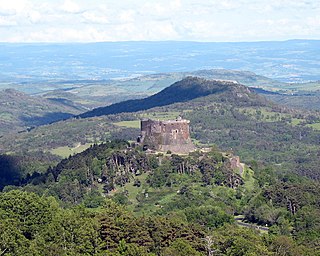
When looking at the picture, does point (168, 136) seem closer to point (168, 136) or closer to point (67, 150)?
point (168, 136)

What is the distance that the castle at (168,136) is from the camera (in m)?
106

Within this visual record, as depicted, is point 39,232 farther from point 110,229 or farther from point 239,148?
point 239,148

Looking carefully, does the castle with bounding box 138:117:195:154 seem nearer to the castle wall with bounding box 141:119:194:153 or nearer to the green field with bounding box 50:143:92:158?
the castle wall with bounding box 141:119:194:153

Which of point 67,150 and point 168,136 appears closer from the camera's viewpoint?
point 168,136

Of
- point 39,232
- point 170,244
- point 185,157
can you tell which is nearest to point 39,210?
point 39,232

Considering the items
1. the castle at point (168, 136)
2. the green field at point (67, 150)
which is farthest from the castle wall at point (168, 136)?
the green field at point (67, 150)

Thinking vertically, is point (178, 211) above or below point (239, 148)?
above

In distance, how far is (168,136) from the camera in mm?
106250

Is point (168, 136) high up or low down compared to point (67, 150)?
up

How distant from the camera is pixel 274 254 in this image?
58844 mm

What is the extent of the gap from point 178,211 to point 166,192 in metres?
13.6

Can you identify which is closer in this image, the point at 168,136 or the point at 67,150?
the point at 168,136

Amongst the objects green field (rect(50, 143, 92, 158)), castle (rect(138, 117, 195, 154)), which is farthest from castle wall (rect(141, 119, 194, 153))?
green field (rect(50, 143, 92, 158))

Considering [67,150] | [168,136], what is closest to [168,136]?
[168,136]
